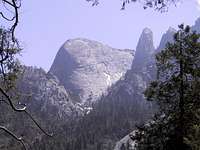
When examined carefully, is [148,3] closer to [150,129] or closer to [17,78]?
[17,78]

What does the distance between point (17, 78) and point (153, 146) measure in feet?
35.9

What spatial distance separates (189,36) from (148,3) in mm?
18049

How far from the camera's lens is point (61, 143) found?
193750mm

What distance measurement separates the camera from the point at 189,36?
25.5m

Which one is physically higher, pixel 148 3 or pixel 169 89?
pixel 148 3

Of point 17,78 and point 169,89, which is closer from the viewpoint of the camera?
point 17,78

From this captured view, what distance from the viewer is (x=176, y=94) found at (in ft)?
81.3

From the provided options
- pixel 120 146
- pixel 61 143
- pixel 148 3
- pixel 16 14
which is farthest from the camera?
pixel 61 143

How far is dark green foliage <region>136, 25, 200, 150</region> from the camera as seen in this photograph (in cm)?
2362

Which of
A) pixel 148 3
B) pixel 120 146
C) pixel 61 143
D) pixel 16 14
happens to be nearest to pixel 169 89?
pixel 148 3

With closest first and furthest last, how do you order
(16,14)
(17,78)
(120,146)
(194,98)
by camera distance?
1. (16,14)
2. (17,78)
3. (194,98)
4. (120,146)

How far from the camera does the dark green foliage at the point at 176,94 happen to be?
23.6 meters

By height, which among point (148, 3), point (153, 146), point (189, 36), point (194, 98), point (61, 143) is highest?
point (148, 3)

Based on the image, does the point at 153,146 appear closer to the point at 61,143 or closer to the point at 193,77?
the point at 193,77
